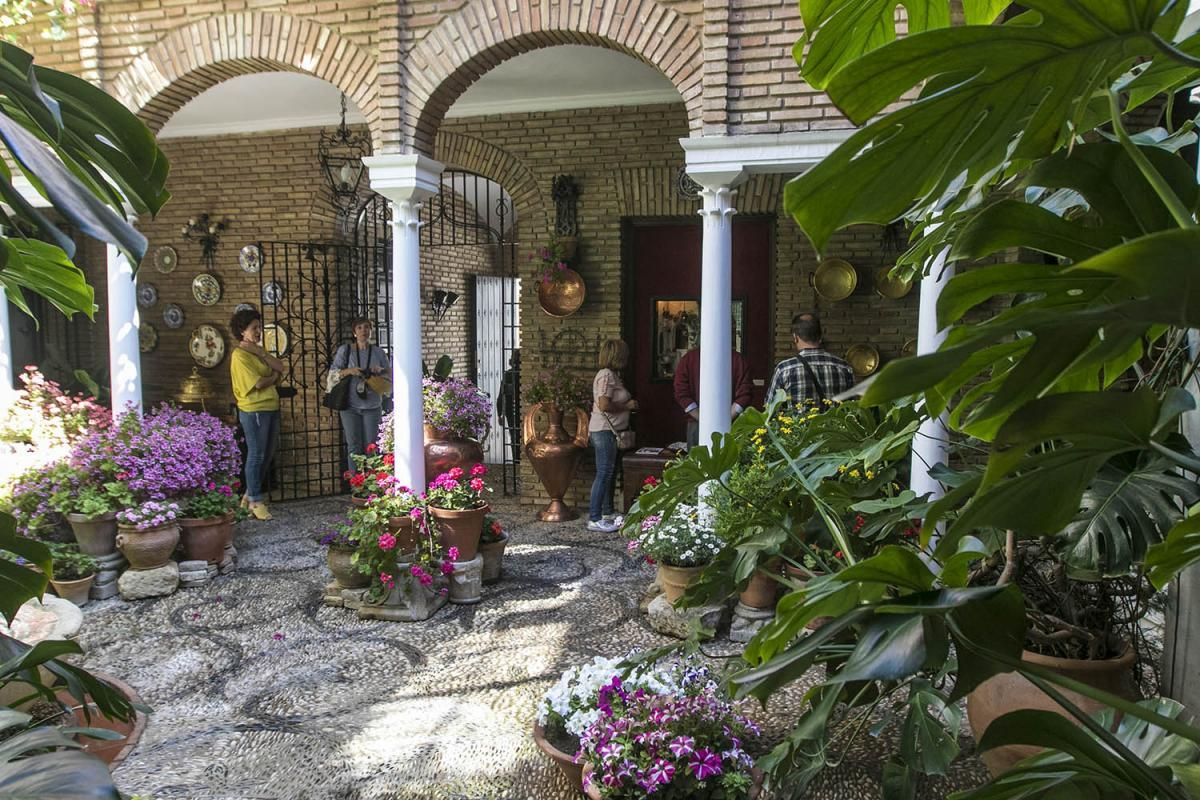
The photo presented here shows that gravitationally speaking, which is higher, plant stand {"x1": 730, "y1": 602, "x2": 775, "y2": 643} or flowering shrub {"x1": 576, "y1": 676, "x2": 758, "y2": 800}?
flowering shrub {"x1": 576, "y1": 676, "x2": 758, "y2": 800}

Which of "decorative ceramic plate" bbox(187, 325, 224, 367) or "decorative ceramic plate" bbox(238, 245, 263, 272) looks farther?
"decorative ceramic plate" bbox(187, 325, 224, 367)

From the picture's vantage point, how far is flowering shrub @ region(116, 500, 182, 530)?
570cm

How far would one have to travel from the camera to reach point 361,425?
8.04 meters

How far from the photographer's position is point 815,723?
1063 millimetres

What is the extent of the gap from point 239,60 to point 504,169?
9.77ft

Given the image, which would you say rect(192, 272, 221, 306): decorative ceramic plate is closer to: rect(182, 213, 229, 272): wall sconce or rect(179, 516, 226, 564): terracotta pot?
rect(182, 213, 229, 272): wall sconce

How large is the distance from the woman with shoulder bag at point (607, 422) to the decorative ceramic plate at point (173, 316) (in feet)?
17.7

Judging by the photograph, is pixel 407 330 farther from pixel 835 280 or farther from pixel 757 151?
pixel 835 280

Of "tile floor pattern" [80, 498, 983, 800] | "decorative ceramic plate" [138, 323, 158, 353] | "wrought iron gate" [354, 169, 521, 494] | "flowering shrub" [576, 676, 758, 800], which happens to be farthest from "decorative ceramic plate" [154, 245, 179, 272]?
"flowering shrub" [576, 676, 758, 800]

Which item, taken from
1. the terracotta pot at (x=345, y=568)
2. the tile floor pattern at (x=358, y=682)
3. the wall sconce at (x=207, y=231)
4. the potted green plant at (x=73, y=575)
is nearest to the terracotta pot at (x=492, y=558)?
the tile floor pattern at (x=358, y=682)

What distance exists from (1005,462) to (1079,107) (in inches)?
14.1

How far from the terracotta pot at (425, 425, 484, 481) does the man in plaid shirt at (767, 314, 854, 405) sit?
289 centimetres

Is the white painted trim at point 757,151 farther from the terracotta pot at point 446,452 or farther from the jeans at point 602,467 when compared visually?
the terracotta pot at point 446,452

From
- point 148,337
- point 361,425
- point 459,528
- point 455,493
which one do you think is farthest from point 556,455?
point 148,337
